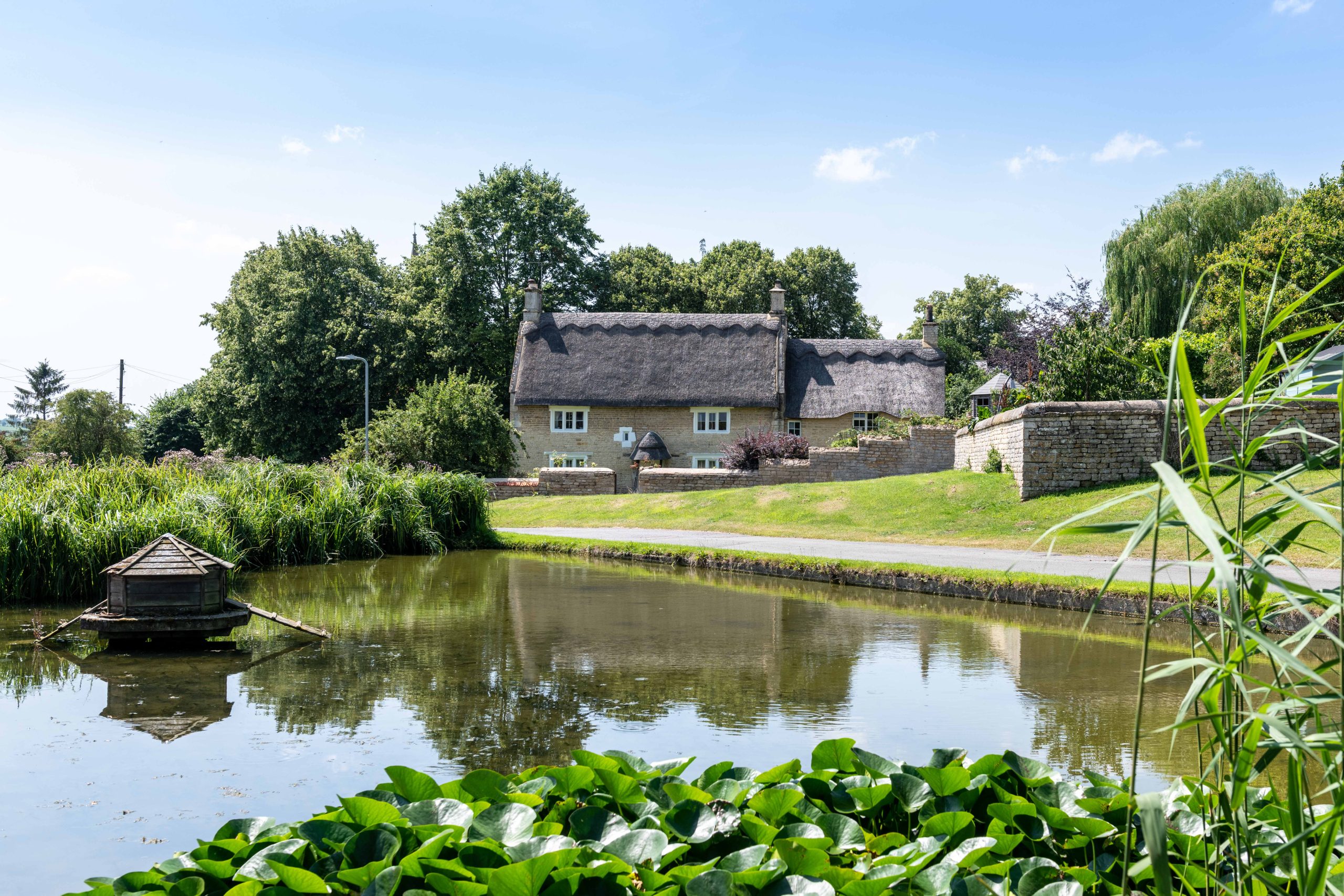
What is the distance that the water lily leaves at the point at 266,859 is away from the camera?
2.72 metres

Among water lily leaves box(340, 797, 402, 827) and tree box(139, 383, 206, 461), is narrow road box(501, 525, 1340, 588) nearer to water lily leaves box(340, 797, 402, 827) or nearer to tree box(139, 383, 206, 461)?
water lily leaves box(340, 797, 402, 827)

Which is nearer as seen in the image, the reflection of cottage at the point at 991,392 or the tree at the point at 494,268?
the reflection of cottage at the point at 991,392

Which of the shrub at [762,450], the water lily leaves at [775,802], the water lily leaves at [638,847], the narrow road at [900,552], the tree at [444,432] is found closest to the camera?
the water lily leaves at [638,847]

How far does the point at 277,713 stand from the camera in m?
6.38

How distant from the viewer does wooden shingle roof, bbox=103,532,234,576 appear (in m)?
8.41

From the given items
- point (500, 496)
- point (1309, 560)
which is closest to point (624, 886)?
point (1309, 560)

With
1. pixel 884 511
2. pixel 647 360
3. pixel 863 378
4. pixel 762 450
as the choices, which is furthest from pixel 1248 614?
A: pixel 863 378

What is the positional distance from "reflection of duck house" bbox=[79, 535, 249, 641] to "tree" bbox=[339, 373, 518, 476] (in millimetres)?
20291

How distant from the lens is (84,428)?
41.3 metres

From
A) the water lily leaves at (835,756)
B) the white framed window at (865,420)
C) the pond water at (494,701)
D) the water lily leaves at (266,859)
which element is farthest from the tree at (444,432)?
the water lily leaves at (266,859)

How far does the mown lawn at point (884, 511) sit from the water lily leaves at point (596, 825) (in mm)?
11539

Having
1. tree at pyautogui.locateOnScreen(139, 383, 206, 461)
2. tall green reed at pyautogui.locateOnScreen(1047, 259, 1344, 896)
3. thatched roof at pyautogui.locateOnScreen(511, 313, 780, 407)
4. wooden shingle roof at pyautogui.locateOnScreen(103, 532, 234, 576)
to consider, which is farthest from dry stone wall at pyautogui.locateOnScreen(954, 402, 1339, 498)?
tree at pyautogui.locateOnScreen(139, 383, 206, 461)

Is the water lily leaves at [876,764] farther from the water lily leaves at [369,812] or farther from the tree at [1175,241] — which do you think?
the tree at [1175,241]

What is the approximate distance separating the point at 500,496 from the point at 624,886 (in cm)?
2658
